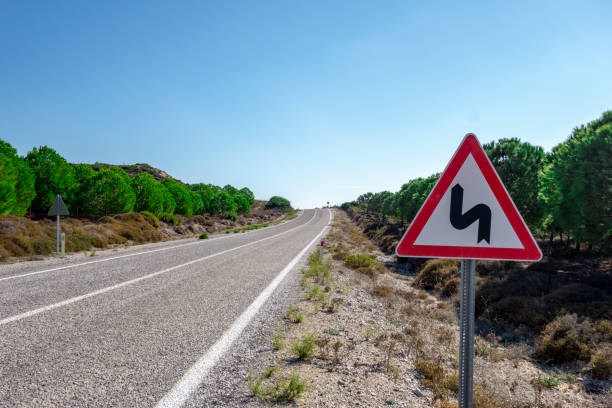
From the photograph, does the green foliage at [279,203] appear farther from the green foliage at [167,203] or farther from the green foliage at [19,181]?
the green foliage at [19,181]

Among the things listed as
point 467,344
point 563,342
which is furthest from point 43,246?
point 563,342

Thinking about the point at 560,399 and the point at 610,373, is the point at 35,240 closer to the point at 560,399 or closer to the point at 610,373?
the point at 560,399

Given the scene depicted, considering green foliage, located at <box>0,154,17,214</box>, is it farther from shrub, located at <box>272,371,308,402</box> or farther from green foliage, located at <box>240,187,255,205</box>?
green foliage, located at <box>240,187,255,205</box>

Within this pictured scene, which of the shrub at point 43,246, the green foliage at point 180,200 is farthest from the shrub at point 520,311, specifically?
the green foliage at point 180,200

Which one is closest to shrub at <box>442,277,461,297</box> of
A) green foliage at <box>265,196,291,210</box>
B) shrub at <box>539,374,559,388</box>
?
shrub at <box>539,374,559,388</box>

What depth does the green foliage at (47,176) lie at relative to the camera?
24.6 m

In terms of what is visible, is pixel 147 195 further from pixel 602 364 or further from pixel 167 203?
pixel 602 364

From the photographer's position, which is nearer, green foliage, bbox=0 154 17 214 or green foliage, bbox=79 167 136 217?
green foliage, bbox=0 154 17 214

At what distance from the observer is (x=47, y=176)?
24844 millimetres

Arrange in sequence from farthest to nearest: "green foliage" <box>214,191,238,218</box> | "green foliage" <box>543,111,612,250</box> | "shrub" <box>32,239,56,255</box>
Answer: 1. "green foliage" <box>214,191,238,218</box>
2. "shrub" <box>32,239,56,255</box>
3. "green foliage" <box>543,111,612,250</box>

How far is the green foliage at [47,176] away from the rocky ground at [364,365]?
26312mm

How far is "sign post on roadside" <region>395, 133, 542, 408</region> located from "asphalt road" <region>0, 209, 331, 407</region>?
2611mm

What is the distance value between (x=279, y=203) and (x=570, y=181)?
429 feet

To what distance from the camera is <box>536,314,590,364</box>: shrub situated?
7.75 m
